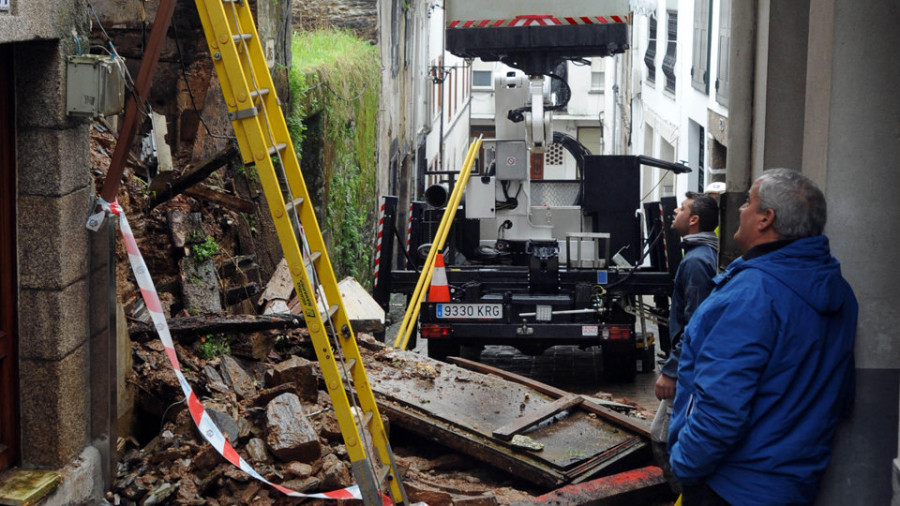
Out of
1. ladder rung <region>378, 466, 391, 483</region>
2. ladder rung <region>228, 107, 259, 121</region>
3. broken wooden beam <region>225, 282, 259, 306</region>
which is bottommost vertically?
ladder rung <region>378, 466, 391, 483</region>

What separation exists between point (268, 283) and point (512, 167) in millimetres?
3698

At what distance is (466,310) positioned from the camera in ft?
34.4

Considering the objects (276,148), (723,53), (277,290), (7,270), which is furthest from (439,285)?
(723,53)

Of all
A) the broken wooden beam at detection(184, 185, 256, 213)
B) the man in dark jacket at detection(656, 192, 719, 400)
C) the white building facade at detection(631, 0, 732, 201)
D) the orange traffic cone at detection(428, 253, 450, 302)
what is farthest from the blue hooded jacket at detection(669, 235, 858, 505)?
the white building facade at detection(631, 0, 732, 201)

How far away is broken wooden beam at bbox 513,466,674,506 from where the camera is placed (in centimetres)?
559

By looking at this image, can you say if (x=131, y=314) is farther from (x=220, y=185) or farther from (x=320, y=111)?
(x=320, y=111)

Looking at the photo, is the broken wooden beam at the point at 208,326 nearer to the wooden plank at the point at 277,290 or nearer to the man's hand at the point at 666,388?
the wooden plank at the point at 277,290

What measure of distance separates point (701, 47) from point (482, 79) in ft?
84.3

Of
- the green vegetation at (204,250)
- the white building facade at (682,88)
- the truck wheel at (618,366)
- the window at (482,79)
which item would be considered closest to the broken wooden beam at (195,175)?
the green vegetation at (204,250)

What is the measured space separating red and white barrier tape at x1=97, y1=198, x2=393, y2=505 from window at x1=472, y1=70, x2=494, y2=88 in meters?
36.7

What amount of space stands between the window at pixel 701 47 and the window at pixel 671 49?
2.93m

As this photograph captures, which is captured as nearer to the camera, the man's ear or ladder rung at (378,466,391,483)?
the man's ear

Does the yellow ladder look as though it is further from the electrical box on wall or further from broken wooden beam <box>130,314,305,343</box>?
broken wooden beam <box>130,314,305,343</box>

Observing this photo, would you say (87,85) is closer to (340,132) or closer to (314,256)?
(314,256)
